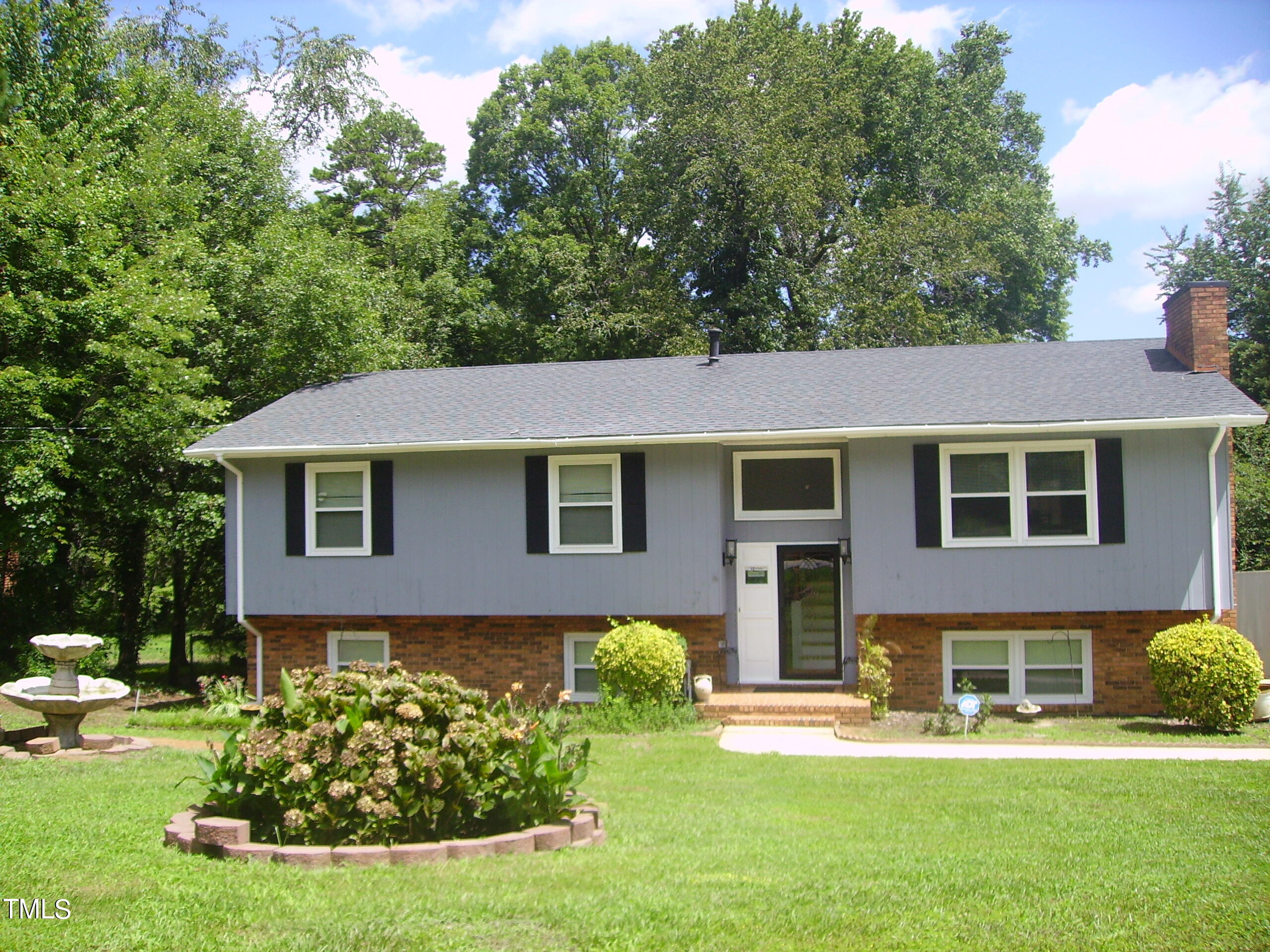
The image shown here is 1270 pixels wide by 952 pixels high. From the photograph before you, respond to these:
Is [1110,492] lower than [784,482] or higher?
lower

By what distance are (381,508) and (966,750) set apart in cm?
855

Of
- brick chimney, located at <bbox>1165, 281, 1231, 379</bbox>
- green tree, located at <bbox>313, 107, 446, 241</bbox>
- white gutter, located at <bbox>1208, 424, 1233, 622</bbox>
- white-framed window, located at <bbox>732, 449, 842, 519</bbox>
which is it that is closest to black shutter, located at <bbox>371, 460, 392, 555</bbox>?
white-framed window, located at <bbox>732, 449, 842, 519</bbox>

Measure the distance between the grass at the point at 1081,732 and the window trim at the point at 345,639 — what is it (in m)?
7.01


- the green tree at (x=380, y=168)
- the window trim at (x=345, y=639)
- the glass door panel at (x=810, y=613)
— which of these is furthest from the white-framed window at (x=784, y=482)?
the green tree at (x=380, y=168)

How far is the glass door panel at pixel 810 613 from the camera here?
15.7m

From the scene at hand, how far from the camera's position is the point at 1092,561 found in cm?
1443

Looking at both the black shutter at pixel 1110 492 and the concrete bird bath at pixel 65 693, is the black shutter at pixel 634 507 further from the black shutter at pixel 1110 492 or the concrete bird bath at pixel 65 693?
the concrete bird bath at pixel 65 693

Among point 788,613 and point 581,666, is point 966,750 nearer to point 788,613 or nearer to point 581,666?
point 788,613

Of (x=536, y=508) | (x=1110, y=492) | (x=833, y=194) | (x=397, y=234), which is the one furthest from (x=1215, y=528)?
(x=397, y=234)

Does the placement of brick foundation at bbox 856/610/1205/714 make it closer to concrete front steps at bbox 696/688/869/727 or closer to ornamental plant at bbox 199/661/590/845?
concrete front steps at bbox 696/688/869/727

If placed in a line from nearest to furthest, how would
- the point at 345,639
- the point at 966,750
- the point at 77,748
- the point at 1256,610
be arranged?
the point at 77,748, the point at 966,750, the point at 345,639, the point at 1256,610

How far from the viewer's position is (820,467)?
627 inches

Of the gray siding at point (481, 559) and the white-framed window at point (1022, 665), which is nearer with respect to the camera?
the white-framed window at point (1022, 665)

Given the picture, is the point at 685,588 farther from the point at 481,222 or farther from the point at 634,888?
the point at 481,222
